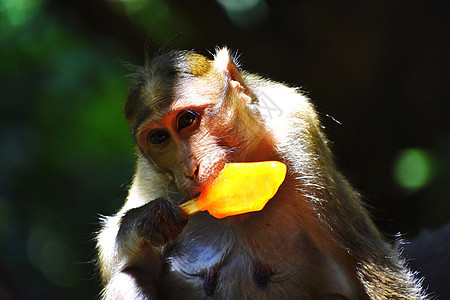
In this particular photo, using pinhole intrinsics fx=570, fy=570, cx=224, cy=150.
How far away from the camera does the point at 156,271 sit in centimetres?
404

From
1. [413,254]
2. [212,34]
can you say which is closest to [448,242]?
[413,254]

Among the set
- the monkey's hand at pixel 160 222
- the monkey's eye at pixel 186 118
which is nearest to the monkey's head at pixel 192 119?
the monkey's eye at pixel 186 118

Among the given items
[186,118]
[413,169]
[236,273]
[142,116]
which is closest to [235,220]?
[236,273]

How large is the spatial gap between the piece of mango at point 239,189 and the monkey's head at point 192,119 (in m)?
0.07

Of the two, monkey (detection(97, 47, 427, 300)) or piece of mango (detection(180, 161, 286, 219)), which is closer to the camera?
piece of mango (detection(180, 161, 286, 219))

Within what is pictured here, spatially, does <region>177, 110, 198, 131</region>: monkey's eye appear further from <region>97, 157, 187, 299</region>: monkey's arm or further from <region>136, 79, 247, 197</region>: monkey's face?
<region>97, 157, 187, 299</region>: monkey's arm

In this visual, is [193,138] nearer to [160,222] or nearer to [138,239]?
[160,222]

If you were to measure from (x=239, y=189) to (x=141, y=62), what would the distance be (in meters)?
3.42

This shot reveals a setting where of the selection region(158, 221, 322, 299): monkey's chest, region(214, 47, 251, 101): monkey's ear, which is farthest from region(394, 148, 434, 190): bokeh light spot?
region(214, 47, 251, 101): monkey's ear

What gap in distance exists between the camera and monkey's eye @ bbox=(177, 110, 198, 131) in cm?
366

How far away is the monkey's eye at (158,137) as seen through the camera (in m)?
3.72

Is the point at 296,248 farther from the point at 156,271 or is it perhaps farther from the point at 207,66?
the point at 207,66

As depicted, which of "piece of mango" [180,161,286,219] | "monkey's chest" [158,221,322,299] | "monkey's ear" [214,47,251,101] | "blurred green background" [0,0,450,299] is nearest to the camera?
"piece of mango" [180,161,286,219]

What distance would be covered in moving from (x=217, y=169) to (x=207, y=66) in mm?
902
